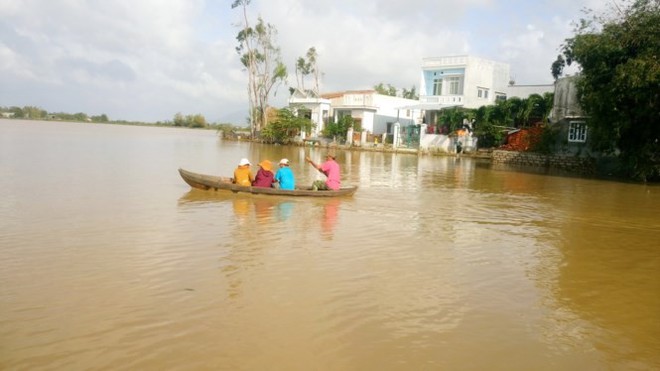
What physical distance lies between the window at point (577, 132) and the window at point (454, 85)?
11.2m

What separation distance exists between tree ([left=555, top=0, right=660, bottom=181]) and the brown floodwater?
8.57 m

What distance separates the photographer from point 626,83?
18688 mm

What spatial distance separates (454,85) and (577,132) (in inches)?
487

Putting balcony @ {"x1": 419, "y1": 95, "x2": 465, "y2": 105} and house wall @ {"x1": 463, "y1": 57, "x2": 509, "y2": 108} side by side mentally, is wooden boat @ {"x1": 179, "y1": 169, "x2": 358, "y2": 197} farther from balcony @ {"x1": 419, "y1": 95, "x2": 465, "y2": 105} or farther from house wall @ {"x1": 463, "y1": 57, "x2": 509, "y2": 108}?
house wall @ {"x1": 463, "y1": 57, "x2": 509, "y2": 108}

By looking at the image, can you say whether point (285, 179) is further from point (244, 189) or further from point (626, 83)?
point (626, 83)

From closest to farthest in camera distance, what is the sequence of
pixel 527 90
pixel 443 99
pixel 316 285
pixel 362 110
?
pixel 316 285
pixel 527 90
pixel 443 99
pixel 362 110

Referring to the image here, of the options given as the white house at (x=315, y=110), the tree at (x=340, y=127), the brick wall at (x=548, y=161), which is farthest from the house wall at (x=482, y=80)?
the white house at (x=315, y=110)

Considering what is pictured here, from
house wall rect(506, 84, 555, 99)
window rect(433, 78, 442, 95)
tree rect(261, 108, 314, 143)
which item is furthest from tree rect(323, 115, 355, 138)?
house wall rect(506, 84, 555, 99)

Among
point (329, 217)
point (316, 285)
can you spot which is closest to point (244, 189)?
point (329, 217)

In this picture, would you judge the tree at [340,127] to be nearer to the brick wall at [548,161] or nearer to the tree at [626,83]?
the brick wall at [548,161]

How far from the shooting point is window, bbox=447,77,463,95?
1501 inches

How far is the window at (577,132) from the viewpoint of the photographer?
2741 centimetres

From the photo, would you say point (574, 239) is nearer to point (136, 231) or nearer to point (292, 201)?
point (292, 201)

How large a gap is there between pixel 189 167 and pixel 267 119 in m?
31.9
